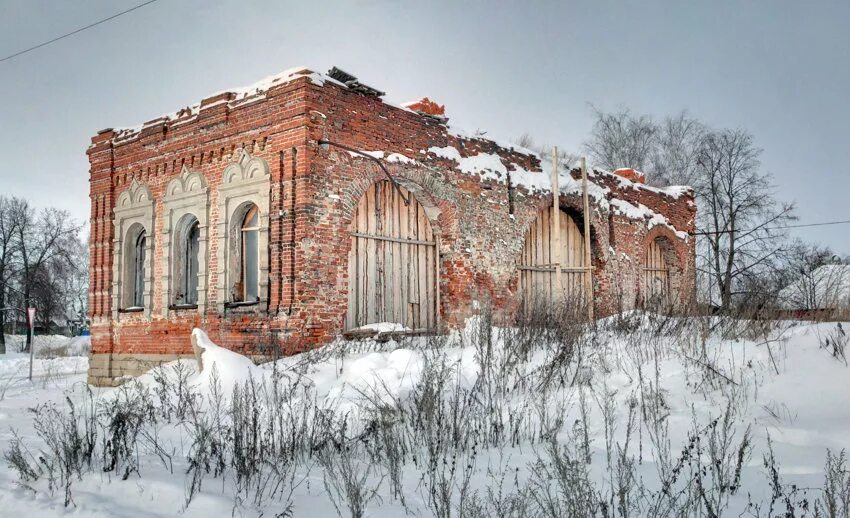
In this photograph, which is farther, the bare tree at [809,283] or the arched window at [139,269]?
the arched window at [139,269]

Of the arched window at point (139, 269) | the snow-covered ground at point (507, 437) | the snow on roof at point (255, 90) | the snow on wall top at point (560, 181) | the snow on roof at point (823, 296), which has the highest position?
the snow on roof at point (255, 90)

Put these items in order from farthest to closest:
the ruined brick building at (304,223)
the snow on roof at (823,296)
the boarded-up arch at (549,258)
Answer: the boarded-up arch at (549,258) → the ruined brick building at (304,223) → the snow on roof at (823,296)

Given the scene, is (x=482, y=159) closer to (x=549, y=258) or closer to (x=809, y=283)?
(x=549, y=258)

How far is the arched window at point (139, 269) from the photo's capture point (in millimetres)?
14797

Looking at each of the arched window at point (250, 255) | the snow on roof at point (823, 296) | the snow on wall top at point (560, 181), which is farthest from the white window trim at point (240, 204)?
the snow on roof at point (823, 296)

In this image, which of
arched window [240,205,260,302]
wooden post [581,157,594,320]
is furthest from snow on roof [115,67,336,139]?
wooden post [581,157,594,320]

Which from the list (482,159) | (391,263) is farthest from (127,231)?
(482,159)

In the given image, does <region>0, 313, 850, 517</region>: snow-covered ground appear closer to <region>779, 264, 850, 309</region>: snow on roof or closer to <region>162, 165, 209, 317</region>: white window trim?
<region>779, 264, 850, 309</region>: snow on roof

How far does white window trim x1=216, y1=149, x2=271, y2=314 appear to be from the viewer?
11.8 m

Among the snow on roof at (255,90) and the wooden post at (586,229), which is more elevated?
the snow on roof at (255,90)

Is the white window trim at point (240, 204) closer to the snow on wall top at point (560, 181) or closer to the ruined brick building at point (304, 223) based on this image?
the ruined brick building at point (304, 223)

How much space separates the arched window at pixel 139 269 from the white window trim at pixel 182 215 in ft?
4.84

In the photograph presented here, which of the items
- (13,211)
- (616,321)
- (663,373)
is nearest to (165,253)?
(616,321)

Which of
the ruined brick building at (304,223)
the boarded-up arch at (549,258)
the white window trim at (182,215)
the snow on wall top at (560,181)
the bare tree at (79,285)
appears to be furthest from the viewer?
the bare tree at (79,285)
